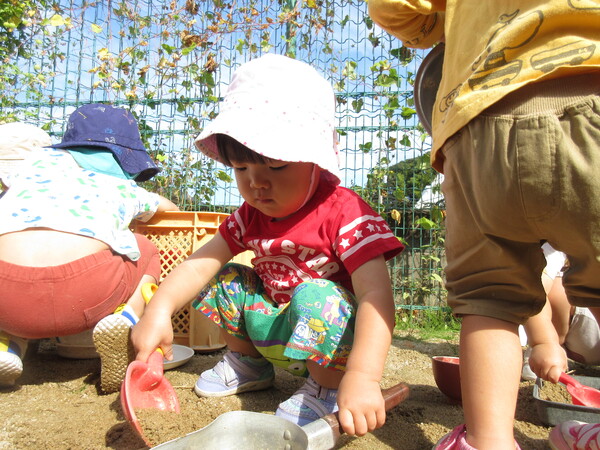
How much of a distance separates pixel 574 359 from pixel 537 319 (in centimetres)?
109

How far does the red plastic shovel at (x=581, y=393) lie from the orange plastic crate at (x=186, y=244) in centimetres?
128

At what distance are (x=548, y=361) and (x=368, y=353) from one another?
21.3 inches

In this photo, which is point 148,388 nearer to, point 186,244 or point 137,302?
point 137,302

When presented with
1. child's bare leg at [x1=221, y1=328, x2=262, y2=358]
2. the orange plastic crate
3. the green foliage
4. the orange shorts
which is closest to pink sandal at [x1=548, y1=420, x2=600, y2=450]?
child's bare leg at [x1=221, y1=328, x2=262, y2=358]

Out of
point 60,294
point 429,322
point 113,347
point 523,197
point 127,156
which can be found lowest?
point 429,322

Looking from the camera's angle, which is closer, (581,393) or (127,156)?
(581,393)

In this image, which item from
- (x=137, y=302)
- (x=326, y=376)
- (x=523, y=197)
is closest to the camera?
(x=523, y=197)

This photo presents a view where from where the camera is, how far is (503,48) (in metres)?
0.99

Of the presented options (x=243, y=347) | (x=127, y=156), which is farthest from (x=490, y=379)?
(x=127, y=156)

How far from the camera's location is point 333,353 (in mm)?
1400

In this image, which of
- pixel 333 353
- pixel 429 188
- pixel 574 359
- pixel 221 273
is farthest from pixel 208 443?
pixel 429 188

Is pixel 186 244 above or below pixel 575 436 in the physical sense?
above

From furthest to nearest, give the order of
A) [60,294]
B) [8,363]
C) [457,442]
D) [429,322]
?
1. [429,322]
2. [60,294]
3. [8,363]
4. [457,442]

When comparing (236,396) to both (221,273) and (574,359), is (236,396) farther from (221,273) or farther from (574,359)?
(574,359)
